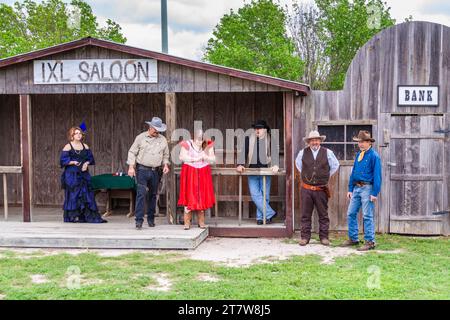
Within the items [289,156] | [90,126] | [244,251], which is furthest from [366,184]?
[90,126]

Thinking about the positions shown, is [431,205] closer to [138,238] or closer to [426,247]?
[426,247]

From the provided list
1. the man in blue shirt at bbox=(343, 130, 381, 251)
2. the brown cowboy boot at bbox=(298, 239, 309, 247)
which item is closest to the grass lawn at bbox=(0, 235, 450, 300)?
the man in blue shirt at bbox=(343, 130, 381, 251)

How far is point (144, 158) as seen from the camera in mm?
8961

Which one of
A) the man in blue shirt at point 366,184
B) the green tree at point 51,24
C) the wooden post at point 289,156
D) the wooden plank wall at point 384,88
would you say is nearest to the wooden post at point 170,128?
the wooden post at point 289,156

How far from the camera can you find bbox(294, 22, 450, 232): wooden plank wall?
380 inches

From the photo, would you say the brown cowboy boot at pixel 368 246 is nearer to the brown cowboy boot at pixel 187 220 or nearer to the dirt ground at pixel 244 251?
the dirt ground at pixel 244 251

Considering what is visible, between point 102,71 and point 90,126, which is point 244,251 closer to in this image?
point 102,71

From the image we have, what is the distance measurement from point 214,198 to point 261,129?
55.3 inches

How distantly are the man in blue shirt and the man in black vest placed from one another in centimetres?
38

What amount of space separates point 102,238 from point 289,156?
321 cm

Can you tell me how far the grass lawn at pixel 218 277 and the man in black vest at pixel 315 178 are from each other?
0.94 meters

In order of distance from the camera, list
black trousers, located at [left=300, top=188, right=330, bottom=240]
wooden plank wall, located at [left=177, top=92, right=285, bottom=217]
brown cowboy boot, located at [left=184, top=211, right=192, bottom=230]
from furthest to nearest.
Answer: wooden plank wall, located at [left=177, top=92, right=285, bottom=217] < brown cowboy boot, located at [left=184, top=211, right=192, bottom=230] < black trousers, located at [left=300, top=188, right=330, bottom=240]

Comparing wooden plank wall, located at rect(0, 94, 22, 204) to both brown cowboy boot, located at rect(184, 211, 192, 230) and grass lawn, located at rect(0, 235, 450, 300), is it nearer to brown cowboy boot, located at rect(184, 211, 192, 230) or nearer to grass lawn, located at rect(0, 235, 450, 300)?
grass lawn, located at rect(0, 235, 450, 300)

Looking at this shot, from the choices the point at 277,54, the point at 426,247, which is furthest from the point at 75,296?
the point at 277,54
